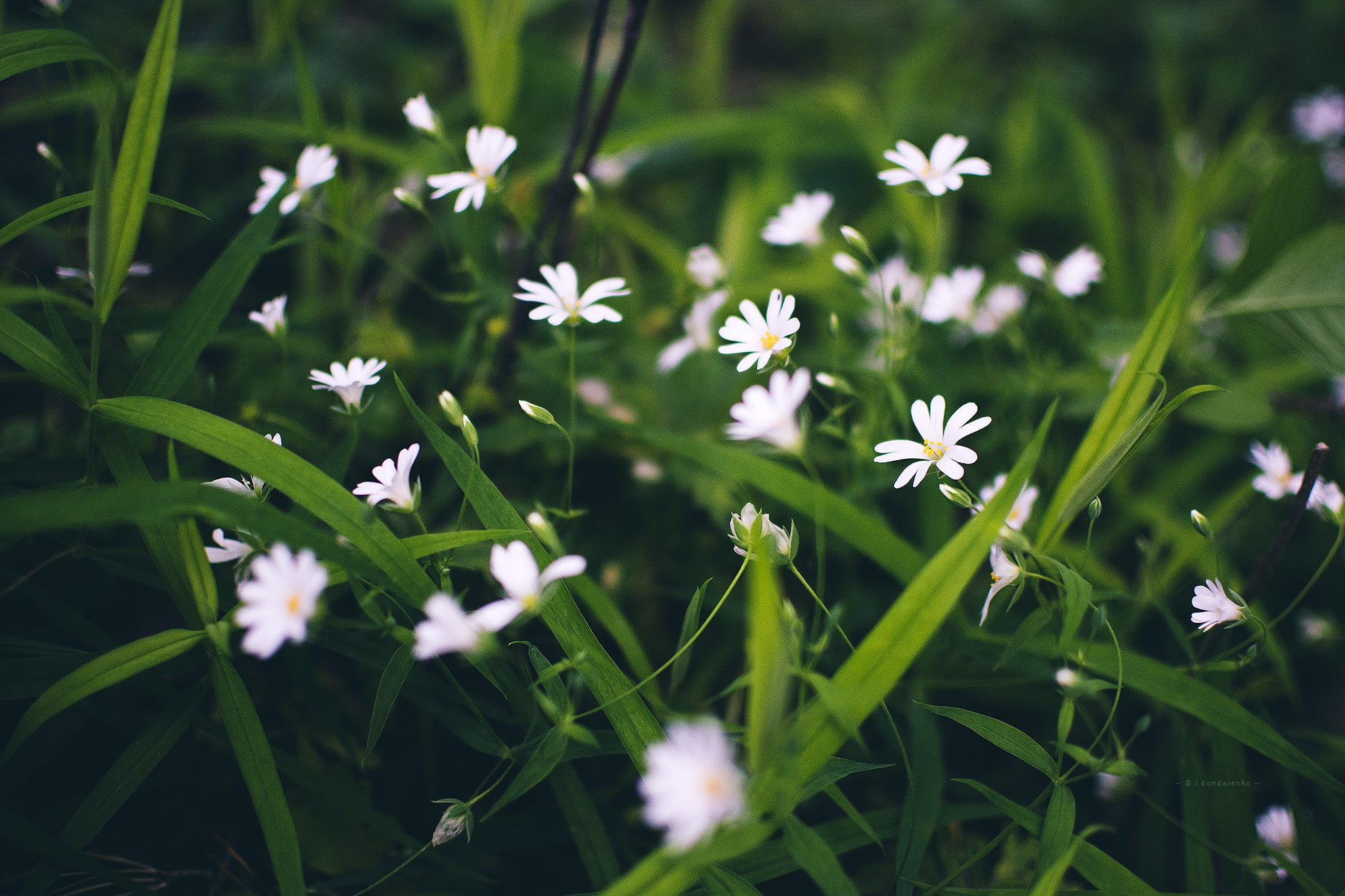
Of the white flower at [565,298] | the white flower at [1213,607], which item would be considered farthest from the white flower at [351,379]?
the white flower at [1213,607]

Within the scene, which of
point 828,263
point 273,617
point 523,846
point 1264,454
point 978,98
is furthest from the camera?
point 978,98

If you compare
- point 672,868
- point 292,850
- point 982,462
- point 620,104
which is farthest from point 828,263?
point 292,850

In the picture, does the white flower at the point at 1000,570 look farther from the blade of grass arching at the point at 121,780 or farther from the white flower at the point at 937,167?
the blade of grass arching at the point at 121,780

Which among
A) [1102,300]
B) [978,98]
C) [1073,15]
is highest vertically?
[1073,15]

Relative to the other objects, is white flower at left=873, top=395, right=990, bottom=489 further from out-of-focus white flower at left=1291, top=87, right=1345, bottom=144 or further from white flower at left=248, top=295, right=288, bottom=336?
out-of-focus white flower at left=1291, top=87, right=1345, bottom=144

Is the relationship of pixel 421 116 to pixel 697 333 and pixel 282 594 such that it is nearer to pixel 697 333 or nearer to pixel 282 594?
pixel 697 333

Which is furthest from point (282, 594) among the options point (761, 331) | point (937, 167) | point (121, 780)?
point (937, 167)

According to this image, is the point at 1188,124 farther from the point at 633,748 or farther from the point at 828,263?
the point at 633,748
